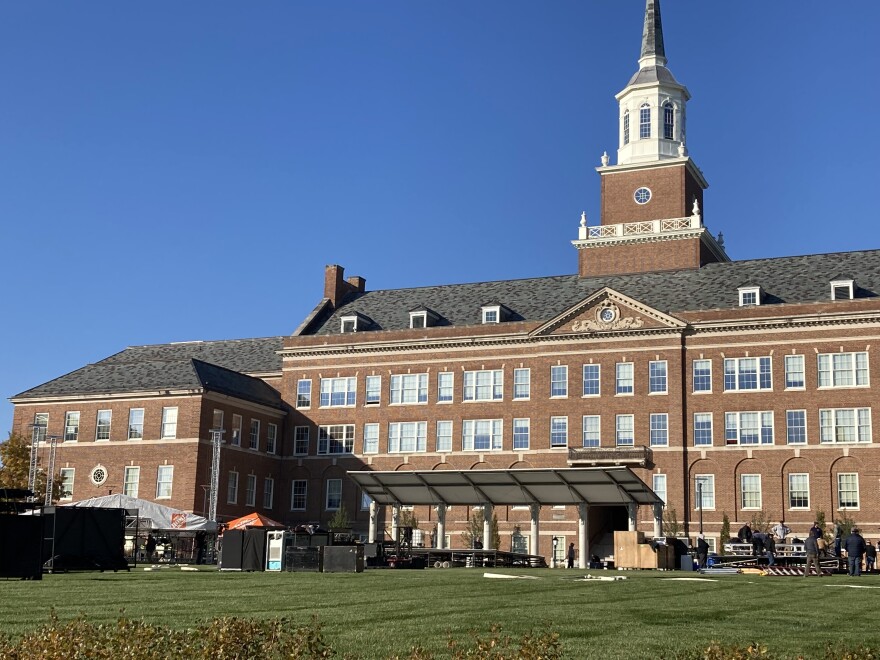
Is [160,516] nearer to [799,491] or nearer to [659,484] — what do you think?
[659,484]

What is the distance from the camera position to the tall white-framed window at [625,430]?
65.9 meters

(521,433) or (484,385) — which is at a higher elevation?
(484,385)

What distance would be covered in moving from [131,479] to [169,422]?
455 centimetres

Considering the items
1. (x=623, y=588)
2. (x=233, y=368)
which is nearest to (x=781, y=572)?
(x=623, y=588)

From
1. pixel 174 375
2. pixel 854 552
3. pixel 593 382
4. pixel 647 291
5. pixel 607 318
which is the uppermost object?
pixel 647 291

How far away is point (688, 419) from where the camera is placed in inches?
2542

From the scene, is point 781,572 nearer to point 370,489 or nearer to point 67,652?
point 370,489

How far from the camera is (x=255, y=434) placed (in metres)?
73.9

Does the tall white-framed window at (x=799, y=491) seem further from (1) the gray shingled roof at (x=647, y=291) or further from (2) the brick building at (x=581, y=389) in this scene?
(1) the gray shingled roof at (x=647, y=291)

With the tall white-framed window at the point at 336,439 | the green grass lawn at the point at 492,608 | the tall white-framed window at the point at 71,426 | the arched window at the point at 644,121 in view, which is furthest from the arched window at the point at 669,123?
the green grass lawn at the point at 492,608

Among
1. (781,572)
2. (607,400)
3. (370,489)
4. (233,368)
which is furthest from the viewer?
(233,368)

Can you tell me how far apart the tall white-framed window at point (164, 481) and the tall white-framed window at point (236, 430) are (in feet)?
14.8

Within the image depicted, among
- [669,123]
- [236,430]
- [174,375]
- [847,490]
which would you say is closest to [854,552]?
[847,490]

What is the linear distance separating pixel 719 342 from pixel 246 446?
30803mm
